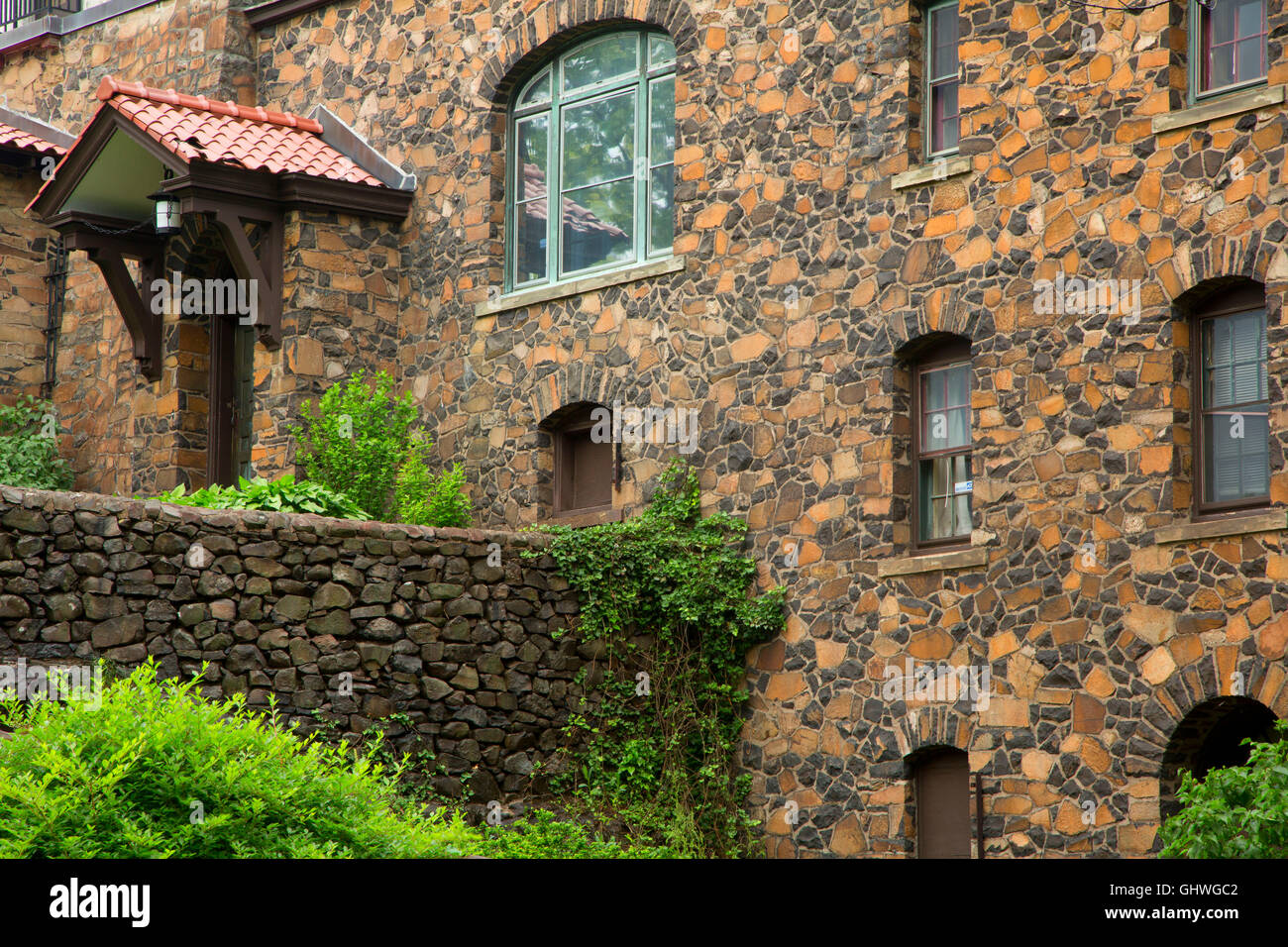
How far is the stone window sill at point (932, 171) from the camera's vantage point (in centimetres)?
1577

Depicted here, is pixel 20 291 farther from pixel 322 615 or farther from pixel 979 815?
pixel 979 815

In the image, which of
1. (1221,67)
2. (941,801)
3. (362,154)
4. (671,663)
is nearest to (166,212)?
(362,154)

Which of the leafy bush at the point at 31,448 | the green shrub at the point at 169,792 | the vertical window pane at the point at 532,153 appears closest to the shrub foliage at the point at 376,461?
the vertical window pane at the point at 532,153

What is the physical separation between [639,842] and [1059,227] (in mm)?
6464

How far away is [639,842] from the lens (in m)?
15.6

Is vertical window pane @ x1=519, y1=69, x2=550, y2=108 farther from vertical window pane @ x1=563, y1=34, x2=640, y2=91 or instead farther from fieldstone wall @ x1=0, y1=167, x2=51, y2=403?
fieldstone wall @ x1=0, y1=167, x2=51, y2=403

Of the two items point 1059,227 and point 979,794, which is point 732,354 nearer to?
point 1059,227

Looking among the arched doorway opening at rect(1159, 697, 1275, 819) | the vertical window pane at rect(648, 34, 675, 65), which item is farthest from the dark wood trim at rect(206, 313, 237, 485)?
the arched doorway opening at rect(1159, 697, 1275, 819)

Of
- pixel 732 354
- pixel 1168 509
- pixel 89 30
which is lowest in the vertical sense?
pixel 1168 509

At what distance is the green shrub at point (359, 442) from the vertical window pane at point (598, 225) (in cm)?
246

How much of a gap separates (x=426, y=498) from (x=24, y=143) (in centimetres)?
853

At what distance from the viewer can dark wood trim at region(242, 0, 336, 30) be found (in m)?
21.6
